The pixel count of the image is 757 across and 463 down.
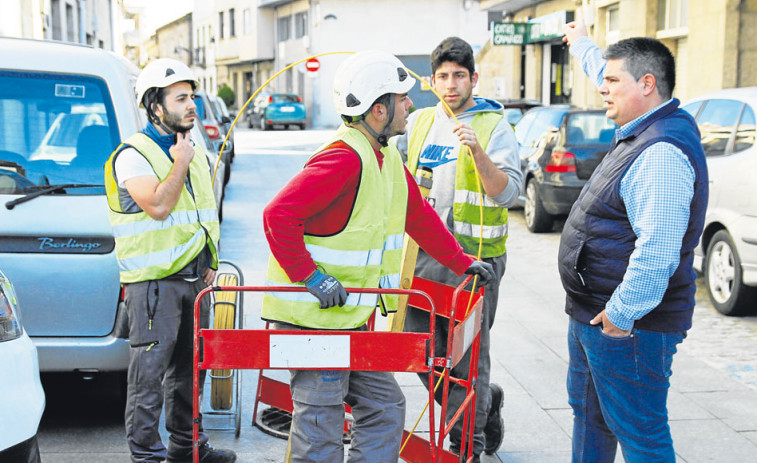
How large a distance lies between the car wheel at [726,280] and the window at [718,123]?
75 cm

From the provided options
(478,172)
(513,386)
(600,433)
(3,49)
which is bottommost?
(513,386)

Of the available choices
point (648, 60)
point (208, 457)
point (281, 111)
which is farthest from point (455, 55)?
point (281, 111)

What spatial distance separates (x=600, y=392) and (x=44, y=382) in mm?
3551

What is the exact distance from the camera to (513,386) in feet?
18.8

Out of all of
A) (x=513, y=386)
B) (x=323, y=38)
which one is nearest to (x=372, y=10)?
(x=323, y=38)

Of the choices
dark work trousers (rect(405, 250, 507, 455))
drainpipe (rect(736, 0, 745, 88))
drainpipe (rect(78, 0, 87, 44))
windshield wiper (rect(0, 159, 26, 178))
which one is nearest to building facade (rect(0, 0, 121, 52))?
drainpipe (rect(78, 0, 87, 44))

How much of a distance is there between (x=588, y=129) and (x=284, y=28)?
41.8 meters

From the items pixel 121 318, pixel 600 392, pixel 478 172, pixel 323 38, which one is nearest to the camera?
pixel 600 392

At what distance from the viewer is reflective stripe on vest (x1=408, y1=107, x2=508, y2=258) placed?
426cm

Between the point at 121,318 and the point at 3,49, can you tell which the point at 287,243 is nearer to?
the point at 121,318

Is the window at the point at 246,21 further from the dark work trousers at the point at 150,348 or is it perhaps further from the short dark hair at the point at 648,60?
the short dark hair at the point at 648,60

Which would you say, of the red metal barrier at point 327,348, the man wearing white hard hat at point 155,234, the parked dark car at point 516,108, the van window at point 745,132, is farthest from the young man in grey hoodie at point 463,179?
the parked dark car at point 516,108

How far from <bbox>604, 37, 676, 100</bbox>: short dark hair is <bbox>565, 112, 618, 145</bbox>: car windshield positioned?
7.93m

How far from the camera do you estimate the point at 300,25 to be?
48469 millimetres
